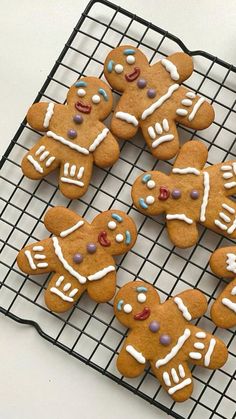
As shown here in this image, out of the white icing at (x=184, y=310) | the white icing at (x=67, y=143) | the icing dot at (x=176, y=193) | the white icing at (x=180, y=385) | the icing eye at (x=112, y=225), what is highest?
Answer: the icing dot at (x=176, y=193)

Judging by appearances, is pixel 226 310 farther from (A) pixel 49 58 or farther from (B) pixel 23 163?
(A) pixel 49 58

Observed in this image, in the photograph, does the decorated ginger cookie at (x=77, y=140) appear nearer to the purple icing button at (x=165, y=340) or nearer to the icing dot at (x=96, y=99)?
the icing dot at (x=96, y=99)

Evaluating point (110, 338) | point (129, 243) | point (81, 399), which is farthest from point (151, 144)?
point (81, 399)

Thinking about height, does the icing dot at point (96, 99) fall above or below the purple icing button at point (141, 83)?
below

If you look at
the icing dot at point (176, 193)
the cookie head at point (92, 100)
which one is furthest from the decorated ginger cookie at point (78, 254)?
the cookie head at point (92, 100)

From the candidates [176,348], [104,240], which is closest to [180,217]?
[104,240]

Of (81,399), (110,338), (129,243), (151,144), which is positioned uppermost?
(151,144)

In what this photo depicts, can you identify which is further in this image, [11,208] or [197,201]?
[11,208]
